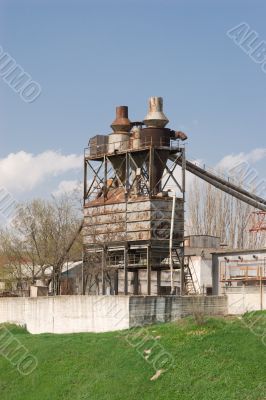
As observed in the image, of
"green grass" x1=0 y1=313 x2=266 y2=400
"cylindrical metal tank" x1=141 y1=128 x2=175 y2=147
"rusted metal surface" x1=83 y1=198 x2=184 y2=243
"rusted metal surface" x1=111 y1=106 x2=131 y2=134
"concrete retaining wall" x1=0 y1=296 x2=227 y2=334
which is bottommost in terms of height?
"green grass" x1=0 y1=313 x2=266 y2=400

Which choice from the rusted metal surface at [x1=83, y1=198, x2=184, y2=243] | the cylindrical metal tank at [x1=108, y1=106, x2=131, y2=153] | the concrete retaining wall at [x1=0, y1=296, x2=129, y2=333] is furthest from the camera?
the cylindrical metal tank at [x1=108, y1=106, x2=131, y2=153]

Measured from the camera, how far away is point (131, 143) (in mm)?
46281

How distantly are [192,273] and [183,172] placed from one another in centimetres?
867

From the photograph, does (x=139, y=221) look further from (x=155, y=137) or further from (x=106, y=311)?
(x=106, y=311)

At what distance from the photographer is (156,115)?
151ft

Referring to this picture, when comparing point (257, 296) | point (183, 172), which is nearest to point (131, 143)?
point (183, 172)

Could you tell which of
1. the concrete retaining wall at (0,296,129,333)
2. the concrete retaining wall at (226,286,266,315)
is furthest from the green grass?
the concrete retaining wall at (226,286,266,315)

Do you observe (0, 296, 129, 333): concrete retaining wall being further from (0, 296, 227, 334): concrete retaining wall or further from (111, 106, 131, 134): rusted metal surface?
(111, 106, 131, 134): rusted metal surface

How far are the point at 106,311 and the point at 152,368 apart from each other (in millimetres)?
8879

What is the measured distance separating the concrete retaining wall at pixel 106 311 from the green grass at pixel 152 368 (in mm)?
1595

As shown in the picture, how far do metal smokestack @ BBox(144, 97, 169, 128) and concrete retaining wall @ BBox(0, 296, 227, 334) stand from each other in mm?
13068

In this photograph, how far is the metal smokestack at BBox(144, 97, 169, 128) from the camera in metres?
45.8

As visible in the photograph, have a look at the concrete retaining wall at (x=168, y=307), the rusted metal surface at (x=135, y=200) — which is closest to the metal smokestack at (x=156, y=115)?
the rusted metal surface at (x=135, y=200)

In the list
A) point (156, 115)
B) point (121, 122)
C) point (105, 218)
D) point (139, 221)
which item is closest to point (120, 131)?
point (121, 122)
